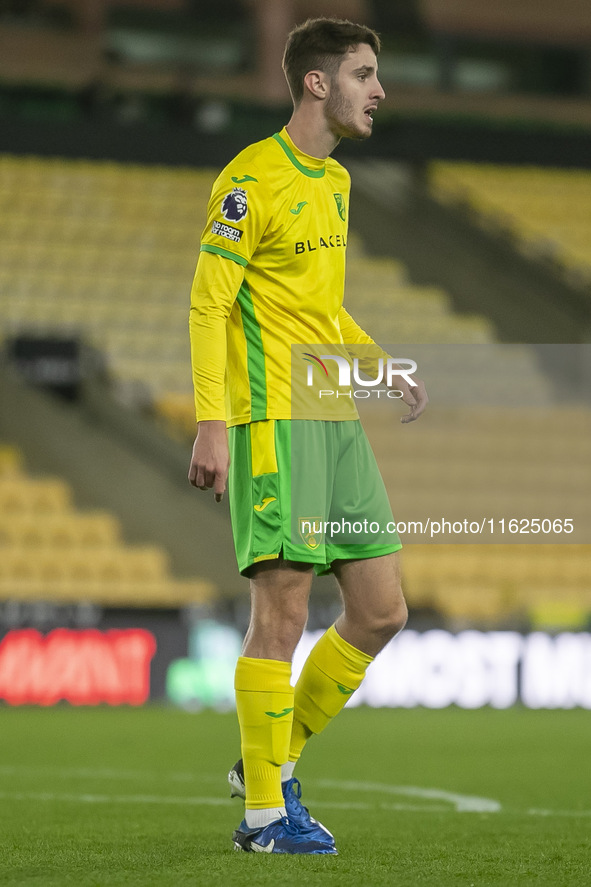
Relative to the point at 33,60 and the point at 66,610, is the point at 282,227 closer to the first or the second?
the point at 66,610

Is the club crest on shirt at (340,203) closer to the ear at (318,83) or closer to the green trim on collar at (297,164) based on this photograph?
the green trim on collar at (297,164)

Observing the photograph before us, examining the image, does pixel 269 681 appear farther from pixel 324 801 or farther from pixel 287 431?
pixel 324 801

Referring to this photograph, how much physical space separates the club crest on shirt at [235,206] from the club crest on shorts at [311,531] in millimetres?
683

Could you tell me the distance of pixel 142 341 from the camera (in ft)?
41.5

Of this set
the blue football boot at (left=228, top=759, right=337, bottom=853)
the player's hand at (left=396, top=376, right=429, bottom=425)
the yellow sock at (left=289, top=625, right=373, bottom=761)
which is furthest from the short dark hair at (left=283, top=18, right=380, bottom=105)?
the blue football boot at (left=228, top=759, right=337, bottom=853)

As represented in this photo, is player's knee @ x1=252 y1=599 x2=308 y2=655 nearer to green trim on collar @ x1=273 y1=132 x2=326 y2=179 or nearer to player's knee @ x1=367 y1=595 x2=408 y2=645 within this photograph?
player's knee @ x1=367 y1=595 x2=408 y2=645

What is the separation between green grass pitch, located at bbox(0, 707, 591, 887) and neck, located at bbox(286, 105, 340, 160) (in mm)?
1595

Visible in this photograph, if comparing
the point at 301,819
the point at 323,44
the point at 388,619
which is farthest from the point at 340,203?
the point at 301,819

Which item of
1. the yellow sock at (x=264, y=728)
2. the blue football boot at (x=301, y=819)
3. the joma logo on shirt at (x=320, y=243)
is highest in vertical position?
the joma logo on shirt at (x=320, y=243)

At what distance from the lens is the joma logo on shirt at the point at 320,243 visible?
10.4 feet

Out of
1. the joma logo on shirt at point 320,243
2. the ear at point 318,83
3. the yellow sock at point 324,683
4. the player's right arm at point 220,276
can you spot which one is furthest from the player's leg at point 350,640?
the ear at point 318,83

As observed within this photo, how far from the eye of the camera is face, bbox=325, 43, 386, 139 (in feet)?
10.4

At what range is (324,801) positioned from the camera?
4.39m

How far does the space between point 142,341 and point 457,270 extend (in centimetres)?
448
